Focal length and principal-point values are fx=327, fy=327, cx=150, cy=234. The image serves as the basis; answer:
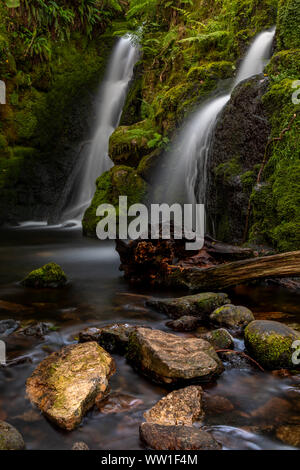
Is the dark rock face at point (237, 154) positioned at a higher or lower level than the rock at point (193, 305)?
higher

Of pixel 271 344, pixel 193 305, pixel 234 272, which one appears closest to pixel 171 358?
pixel 271 344

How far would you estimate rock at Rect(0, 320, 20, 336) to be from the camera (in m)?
3.06

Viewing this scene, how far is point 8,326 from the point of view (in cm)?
315

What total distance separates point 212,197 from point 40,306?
13.4ft

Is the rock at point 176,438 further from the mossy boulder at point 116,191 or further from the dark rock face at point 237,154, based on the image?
the mossy boulder at point 116,191

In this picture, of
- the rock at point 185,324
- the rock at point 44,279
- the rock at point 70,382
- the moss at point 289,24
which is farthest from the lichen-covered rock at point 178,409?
the moss at point 289,24

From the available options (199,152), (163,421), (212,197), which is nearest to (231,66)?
(199,152)

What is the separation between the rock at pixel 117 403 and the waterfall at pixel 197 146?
5370mm

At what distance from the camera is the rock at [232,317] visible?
10.5ft

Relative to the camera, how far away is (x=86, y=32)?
1410 cm

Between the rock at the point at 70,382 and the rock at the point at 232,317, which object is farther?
the rock at the point at 232,317

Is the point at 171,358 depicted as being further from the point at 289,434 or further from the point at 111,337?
the point at 289,434

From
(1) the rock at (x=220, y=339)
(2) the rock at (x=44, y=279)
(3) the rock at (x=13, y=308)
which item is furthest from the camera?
(2) the rock at (x=44, y=279)

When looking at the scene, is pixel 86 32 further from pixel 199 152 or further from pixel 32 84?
pixel 199 152
